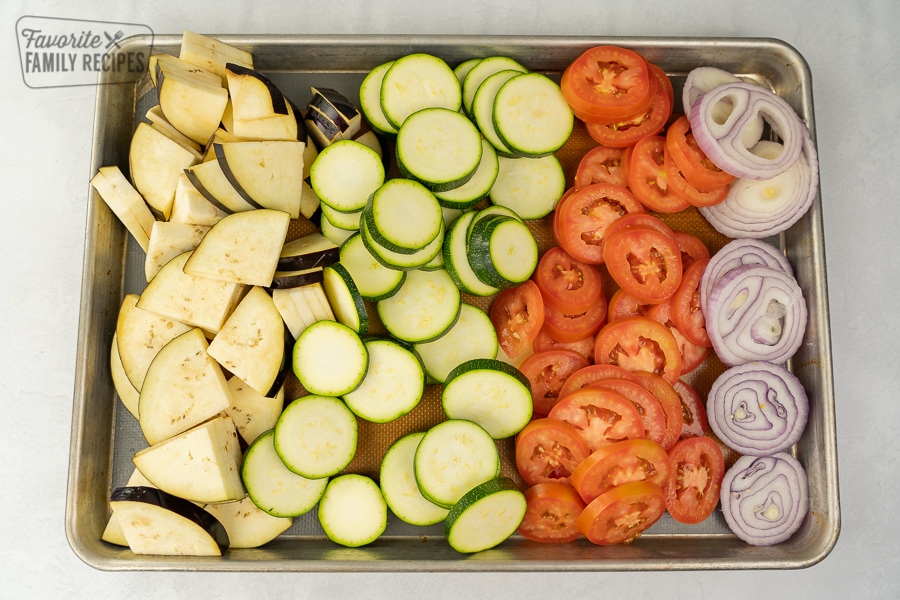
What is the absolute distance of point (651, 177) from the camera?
2.77 meters

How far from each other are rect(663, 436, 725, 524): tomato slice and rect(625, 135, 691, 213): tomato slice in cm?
98

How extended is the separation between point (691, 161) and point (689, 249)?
38 centimetres

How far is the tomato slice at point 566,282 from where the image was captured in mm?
2711

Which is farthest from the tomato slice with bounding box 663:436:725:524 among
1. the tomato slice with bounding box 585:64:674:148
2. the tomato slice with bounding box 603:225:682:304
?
the tomato slice with bounding box 585:64:674:148

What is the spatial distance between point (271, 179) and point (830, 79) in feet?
8.72

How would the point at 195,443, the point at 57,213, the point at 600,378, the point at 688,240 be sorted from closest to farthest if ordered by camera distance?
the point at 195,443, the point at 600,378, the point at 688,240, the point at 57,213

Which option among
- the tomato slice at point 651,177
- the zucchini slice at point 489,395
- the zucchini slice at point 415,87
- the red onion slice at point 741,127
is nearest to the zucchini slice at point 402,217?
the zucchini slice at point 415,87

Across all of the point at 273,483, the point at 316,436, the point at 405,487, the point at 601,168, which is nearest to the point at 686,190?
the point at 601,168

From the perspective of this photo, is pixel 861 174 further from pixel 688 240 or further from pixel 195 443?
pixel 195 443

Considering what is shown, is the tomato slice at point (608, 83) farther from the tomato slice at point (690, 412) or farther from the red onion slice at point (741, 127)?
the tomato slice at point (690, 412)

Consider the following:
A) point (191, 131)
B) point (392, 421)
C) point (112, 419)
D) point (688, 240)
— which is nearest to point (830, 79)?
point (688, 240)

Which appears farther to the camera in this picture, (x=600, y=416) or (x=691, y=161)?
(x=691, y=161)

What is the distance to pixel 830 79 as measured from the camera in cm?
317

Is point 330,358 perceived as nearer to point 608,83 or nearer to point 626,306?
point 626,306
